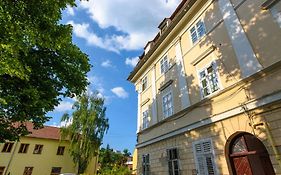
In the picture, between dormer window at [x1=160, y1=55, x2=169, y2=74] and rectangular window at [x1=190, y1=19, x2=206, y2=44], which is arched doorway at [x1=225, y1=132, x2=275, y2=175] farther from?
dormer window at [x1=160, y1=55, x2=169, y2=74]

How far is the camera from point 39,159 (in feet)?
91.8

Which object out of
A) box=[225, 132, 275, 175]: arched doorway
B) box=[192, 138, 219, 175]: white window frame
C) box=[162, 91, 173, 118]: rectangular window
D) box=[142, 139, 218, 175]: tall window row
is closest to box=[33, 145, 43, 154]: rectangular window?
box=[162, 91, 173, 118]: rectangular window

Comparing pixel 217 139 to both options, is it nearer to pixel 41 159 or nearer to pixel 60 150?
pixel 41 159

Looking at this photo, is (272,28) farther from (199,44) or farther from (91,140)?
(91,140)

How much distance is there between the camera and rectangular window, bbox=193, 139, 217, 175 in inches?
303

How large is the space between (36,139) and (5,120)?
2323 centimetres

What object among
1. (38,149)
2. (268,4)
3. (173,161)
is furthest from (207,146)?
(38,149)

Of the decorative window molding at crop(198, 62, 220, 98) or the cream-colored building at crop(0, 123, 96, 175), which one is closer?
the decorative window molding at crop(198, 62, 220, 98)

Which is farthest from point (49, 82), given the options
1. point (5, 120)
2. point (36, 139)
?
point (36, 139)

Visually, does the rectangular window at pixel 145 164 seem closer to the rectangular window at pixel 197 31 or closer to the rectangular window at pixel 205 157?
the rectangular window at pixel 205 157

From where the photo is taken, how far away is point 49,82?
29.4 ft

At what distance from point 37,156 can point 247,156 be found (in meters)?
29.9

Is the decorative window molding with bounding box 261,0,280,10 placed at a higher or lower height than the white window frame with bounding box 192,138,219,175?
higher

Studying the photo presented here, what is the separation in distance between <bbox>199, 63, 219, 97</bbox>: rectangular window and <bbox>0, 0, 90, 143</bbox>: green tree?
6.11m
